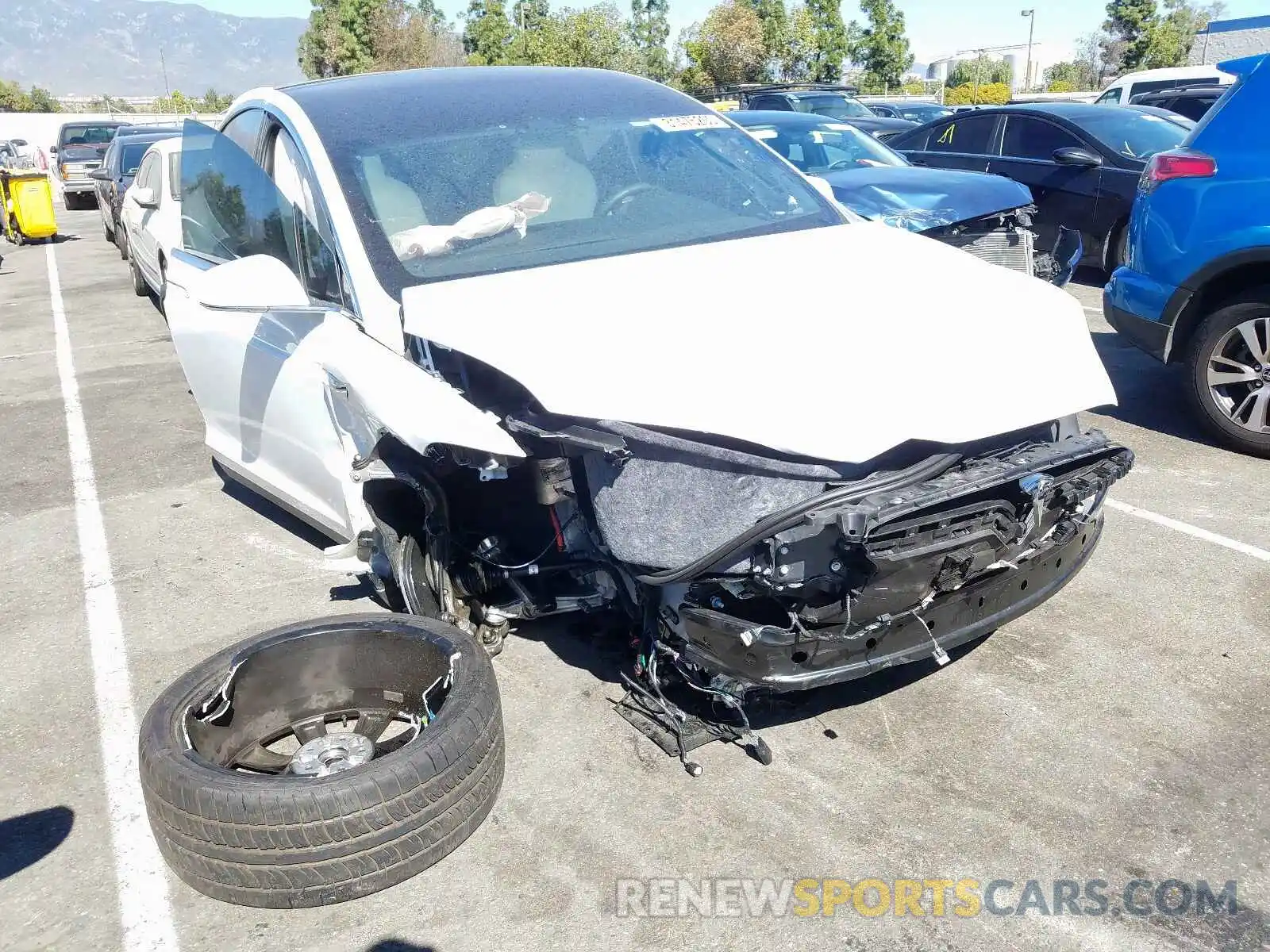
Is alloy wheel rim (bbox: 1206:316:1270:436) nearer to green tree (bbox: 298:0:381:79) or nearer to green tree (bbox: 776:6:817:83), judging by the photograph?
green tree (bbox: 776:6:817:83)

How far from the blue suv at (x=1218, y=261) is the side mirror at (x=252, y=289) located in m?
4.53

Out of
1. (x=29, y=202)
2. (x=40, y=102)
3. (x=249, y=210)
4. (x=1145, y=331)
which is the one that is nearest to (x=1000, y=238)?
(x=1145, y=331)

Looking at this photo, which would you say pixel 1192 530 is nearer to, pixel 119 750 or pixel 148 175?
pixel 119 750

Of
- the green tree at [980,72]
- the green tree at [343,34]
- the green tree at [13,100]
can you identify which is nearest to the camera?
the green tree at [343,34]

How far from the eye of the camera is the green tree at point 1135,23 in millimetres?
46875

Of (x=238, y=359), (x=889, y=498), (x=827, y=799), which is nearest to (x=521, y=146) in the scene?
(x=238, y=359)

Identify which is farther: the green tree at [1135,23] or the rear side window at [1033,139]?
the green tree at [1135,23]

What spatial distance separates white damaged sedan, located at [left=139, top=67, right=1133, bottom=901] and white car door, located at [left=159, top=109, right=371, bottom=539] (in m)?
0.02

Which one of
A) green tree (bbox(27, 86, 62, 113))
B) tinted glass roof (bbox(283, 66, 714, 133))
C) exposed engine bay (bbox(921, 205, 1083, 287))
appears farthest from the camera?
green tree (bbox(27, 86, 62, 113))

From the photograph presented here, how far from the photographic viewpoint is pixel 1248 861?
275 cm

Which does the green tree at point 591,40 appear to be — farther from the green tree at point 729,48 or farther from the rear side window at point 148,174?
the rear side window at point 148,174

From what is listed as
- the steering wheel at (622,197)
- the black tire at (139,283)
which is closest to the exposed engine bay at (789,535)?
the steering wheel at (622,197)

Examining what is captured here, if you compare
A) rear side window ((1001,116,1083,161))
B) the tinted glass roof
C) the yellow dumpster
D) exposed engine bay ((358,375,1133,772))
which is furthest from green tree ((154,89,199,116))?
exposed engine bay ((358,375,1133,772))

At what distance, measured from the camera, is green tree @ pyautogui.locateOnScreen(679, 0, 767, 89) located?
49719 millimetres
